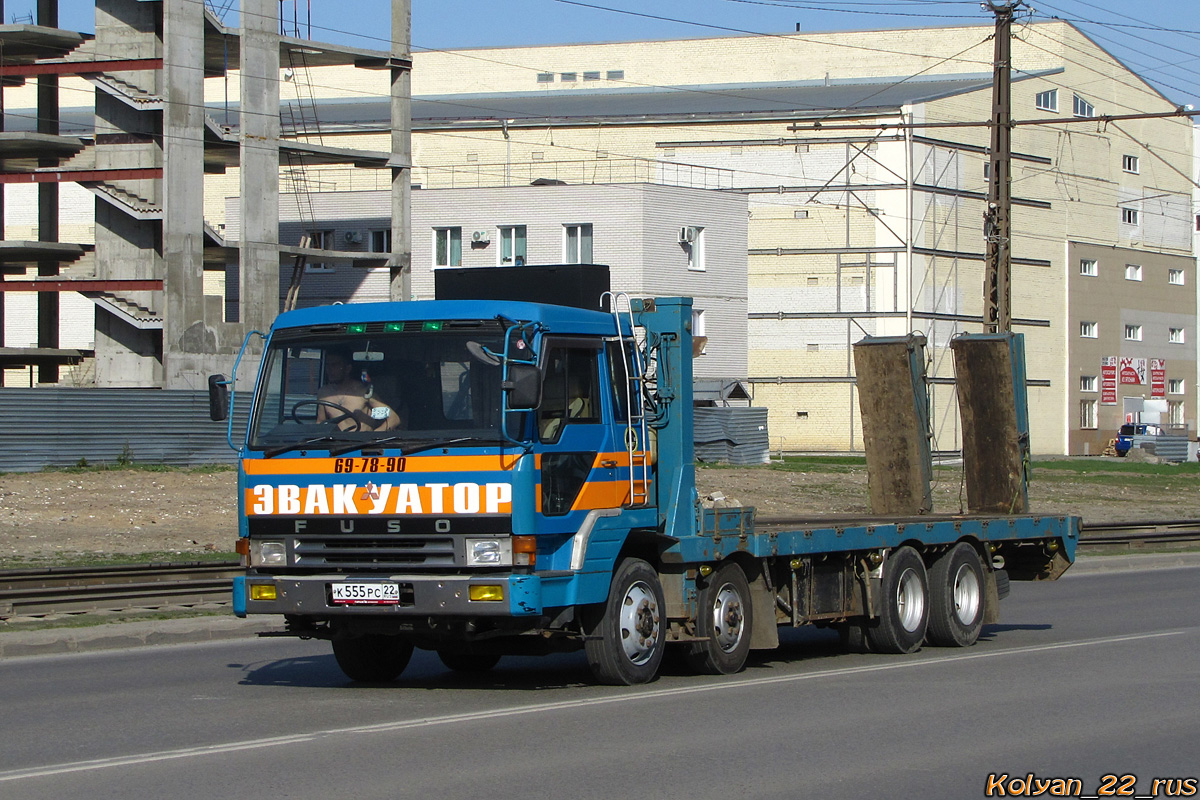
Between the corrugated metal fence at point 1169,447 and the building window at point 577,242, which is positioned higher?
the building window at point 577,242

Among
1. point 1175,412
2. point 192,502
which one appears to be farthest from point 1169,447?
point 192,502

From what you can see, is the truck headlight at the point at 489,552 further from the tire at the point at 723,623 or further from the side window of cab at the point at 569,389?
the tire at the point at 723,623

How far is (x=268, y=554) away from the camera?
10.5 m

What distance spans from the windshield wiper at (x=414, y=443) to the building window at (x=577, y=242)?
4515 centimetres

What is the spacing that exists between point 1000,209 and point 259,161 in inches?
1102

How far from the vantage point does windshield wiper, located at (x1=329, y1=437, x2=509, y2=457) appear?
32.3 ft

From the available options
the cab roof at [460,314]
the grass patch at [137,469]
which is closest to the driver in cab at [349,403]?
the cab roof at [460,314]

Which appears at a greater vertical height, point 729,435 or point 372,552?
point 372,552

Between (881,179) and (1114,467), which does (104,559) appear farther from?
(881,179)

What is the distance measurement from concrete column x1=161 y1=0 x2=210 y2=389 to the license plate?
38442 mm

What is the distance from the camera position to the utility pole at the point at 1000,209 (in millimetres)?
29141

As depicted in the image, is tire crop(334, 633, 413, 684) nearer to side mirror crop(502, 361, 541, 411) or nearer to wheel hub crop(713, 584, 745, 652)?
wheel hub crop(713, 584, 745, 652)

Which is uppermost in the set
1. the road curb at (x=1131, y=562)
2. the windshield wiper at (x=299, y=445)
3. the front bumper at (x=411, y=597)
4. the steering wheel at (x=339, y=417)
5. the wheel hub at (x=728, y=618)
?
the steering wheel at (x=339, y=417)

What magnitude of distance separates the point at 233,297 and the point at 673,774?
185 feet
